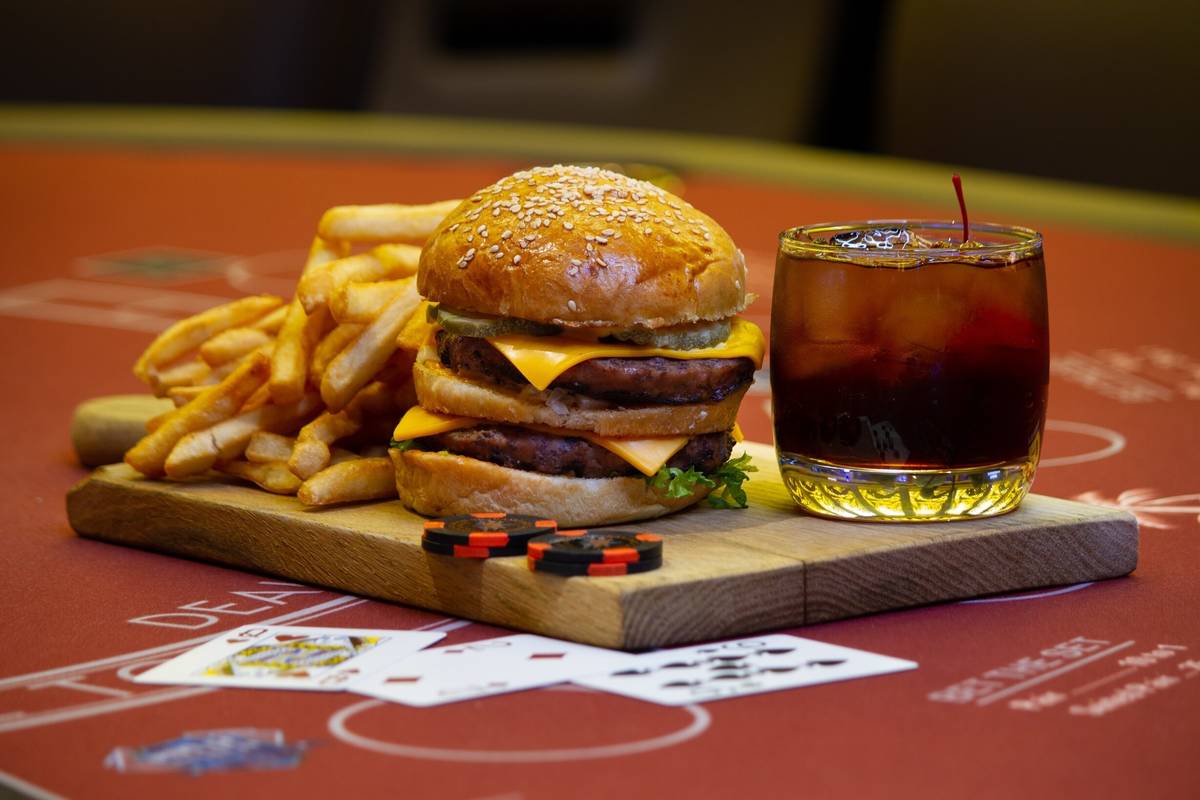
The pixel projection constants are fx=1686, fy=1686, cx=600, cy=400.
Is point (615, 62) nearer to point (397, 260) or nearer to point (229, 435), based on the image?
point (397, 260)

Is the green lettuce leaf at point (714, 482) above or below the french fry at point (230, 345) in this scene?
below

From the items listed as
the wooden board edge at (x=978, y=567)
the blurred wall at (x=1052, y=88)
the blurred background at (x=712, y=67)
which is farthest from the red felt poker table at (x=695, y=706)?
the blurred background at (x=712, y=67)

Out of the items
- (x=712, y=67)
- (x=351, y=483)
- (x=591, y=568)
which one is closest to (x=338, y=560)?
(x=351, y=483)

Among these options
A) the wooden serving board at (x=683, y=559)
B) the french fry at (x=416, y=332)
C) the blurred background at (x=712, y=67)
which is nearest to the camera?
the wooden serving board at (x=683, y=559)

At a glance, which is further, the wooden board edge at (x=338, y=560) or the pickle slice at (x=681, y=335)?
the pickle slice at (x=681, y=335)

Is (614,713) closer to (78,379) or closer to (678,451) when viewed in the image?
(678,451)

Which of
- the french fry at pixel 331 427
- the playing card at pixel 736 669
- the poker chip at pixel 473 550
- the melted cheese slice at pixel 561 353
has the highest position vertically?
the melted cheese slice at pixel 561 353

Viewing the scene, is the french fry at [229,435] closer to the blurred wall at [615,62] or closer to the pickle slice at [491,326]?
the pickle slice at [491,326]
